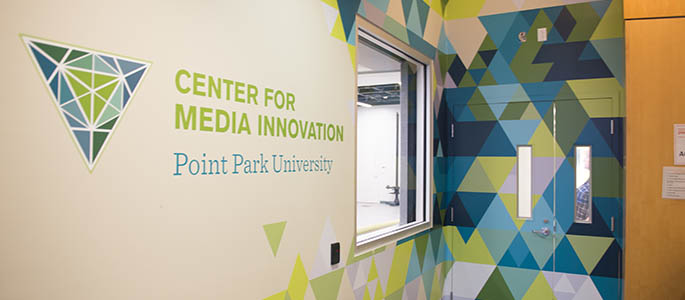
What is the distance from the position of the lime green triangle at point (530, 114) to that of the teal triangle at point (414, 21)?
49.7 inches

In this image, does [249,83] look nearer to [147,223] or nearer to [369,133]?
[147,223]

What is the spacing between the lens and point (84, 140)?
1.27 meters

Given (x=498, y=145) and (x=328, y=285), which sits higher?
(x=498, y=145)

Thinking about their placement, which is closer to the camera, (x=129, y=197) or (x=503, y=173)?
(x=129, y=197)

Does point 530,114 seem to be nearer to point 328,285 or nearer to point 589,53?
point 589,53

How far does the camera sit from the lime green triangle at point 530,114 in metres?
4.21

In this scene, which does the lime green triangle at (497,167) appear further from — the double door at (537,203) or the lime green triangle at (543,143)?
the lime green triangle at (543,143)

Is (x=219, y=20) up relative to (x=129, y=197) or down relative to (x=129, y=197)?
up

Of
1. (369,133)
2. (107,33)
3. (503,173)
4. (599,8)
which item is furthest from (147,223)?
(599,8)

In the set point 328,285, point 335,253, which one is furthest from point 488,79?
point 328,285

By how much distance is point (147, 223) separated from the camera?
145 centimetres

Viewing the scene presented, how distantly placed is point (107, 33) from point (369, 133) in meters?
2.25

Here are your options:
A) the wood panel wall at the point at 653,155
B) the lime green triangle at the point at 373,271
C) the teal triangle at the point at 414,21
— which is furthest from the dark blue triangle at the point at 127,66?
the wood panel wall at the point at 653,155

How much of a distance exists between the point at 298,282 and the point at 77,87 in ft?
4.46
